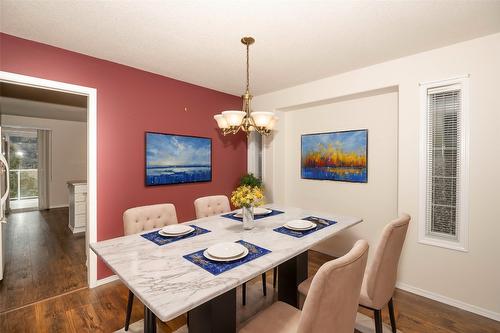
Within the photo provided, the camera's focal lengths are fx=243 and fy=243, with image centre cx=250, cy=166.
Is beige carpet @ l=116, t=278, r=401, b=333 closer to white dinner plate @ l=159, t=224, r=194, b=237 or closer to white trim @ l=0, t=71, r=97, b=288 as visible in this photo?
white dinner plate @ l=159, t=224, r=194, b=237

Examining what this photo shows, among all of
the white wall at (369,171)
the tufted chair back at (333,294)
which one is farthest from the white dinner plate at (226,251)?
the white wall at (369,171)

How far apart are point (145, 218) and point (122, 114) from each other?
4.62ft

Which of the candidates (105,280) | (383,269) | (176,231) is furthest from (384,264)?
(105,280)

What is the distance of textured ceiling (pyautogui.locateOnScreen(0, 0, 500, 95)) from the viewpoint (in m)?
1.80

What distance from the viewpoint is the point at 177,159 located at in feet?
11.1

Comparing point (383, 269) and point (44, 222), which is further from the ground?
point (383, 269)

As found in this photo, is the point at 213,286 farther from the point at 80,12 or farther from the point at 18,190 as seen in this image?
the point at 18,190

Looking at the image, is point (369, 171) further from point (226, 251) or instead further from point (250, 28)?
point (226, 251)

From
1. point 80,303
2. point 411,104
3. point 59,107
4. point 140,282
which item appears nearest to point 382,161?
point 411,104

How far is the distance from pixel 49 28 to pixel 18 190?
663cm

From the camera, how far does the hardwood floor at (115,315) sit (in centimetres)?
201

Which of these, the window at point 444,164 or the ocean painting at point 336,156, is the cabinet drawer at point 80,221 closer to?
the ocean painting at point 336,156

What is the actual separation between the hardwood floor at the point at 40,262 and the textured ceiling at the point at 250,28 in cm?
251

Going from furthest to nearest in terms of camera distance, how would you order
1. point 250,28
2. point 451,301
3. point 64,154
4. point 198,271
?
point 64,154 < point 451,301 < point 250,28 < point 198,271
